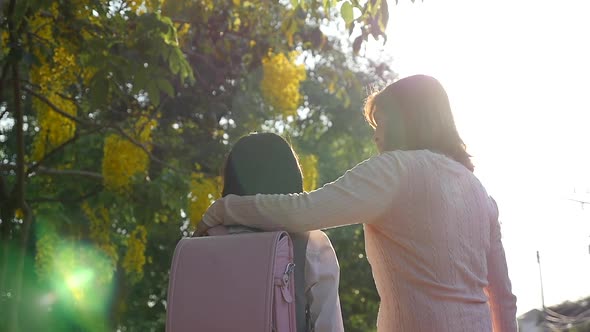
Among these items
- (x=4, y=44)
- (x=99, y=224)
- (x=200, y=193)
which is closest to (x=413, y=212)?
(x=4, y=44)

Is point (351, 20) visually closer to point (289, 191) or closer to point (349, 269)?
point (289, 191)

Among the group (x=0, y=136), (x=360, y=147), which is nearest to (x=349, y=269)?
(x=360, y=147)

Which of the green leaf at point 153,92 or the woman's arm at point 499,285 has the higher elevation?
the green leaf at point 153,92

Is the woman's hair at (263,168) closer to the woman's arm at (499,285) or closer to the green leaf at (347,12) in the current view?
the woman's arm at (499,285)

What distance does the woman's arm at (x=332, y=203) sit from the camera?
202 centimetres

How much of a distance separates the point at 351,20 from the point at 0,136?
9.09 metres

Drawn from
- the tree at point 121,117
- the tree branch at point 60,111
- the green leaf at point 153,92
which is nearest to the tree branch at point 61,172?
the tree at point 121,117

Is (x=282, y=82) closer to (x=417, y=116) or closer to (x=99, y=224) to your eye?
(x=99, y=224)

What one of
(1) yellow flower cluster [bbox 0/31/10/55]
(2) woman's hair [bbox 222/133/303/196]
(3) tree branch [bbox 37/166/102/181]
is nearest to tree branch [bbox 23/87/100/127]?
(1) yellow flower cluster [bbox 0/31/10/55]

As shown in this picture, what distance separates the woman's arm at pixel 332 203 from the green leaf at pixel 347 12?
1.61 metres

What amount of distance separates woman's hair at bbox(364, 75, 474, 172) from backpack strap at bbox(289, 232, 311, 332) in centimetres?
30

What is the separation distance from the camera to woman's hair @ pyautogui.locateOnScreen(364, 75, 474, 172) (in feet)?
7.25

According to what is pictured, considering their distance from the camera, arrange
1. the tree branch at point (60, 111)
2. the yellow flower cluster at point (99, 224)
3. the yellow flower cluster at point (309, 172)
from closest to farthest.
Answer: the tree branch at point (60, 111) → the yellow flower cluster at point (99, 224) → the yellow flower cluster at point (309, 172)

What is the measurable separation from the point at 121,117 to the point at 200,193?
4.78 ft
